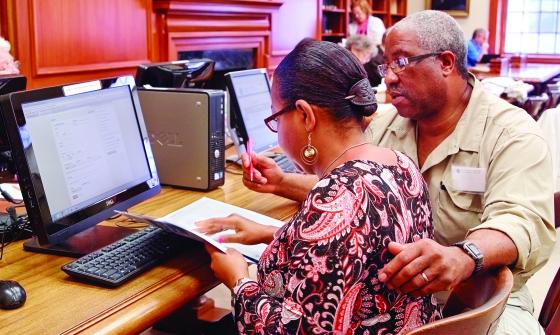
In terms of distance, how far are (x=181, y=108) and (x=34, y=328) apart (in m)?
1.15

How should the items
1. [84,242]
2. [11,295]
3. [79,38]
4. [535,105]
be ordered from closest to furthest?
[11,295], [84,242], [79,38], [535,105]

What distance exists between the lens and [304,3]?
6.85 m

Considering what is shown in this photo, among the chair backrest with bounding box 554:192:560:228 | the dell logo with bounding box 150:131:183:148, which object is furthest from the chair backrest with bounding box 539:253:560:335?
the dell logo with bounding box 150:131:183:148

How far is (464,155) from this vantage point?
1.82 metres

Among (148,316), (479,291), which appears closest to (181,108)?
(148,316)

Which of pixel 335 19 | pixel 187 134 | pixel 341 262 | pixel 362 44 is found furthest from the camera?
pixel 335 19

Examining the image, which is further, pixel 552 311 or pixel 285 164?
pixel 285 164

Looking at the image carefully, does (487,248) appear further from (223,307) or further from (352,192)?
(223,307)

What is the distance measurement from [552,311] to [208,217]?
2.97 ft

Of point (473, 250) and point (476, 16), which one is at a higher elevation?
point (476, 16)

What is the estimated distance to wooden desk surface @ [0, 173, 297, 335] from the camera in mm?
1199

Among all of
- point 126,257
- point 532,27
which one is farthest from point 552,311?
point 532,27

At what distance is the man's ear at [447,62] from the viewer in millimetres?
1807

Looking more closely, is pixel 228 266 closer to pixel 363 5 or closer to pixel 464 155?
pixel 464 155
